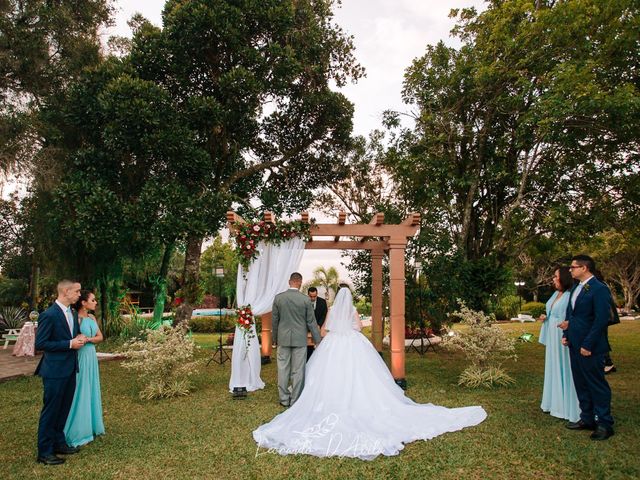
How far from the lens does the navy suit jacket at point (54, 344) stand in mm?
4789

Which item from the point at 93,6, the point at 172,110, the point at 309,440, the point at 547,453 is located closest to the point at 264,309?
the point at 309,440

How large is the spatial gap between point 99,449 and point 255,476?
2106 mm

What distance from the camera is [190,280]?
48.3 feet

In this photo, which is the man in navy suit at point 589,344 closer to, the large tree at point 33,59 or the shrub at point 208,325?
the large tree at point 33,59

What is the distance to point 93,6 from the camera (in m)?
14.9

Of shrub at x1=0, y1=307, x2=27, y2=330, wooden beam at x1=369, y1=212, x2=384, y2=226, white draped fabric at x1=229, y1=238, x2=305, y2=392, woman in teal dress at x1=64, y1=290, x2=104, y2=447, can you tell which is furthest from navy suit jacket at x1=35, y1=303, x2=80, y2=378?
shrub at x1=0, y1=307, x2=27, y2=330

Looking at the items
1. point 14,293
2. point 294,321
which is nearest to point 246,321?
point 294,321

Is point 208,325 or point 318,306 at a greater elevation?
point 318,306

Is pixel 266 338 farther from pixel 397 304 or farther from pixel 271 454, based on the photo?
pixel 271 454

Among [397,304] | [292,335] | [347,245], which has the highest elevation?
[347,245]

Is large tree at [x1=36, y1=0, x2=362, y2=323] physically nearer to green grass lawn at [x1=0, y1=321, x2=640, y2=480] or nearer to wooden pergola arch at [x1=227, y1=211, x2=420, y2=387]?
wooden pergola arch at [x1=227, y1=211, x2=420, y2=387]

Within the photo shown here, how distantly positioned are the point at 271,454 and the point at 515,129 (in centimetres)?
1141

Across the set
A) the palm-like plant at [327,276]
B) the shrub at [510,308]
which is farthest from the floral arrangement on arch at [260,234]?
the shrub at [510,308]

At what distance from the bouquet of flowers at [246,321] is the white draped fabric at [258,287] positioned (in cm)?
9
